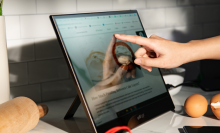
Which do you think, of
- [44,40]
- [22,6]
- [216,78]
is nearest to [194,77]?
[216,78]

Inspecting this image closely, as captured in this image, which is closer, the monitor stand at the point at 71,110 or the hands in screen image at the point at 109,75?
the hands in screen image at the point at 109,75

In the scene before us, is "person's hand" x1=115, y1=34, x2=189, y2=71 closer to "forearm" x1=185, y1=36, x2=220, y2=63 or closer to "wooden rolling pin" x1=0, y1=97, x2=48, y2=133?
"forearm" x1=185, y1=36, x2=220, y2=63

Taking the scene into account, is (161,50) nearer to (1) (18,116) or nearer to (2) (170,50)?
(2) (170,50)

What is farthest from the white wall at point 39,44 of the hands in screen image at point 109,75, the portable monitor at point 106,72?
the hands in screen image at point 109,75

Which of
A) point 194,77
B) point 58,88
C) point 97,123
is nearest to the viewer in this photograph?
point 97,123

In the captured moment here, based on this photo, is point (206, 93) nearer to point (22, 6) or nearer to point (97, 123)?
point (97, 123)

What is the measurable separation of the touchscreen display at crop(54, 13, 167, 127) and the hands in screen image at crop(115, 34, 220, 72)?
0.19 ft

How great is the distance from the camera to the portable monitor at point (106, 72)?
0.56 meters

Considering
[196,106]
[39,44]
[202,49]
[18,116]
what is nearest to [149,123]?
[196,106]

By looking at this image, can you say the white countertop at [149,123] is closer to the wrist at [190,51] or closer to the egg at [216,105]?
the egg at [216,105]

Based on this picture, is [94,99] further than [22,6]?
No

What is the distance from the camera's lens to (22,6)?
2.92 ft

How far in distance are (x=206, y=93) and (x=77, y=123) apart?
0.61m

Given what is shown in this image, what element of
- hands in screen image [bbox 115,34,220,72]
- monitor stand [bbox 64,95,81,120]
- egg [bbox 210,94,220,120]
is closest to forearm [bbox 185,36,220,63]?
hands in screen image [bbox 115,34,220,72]
